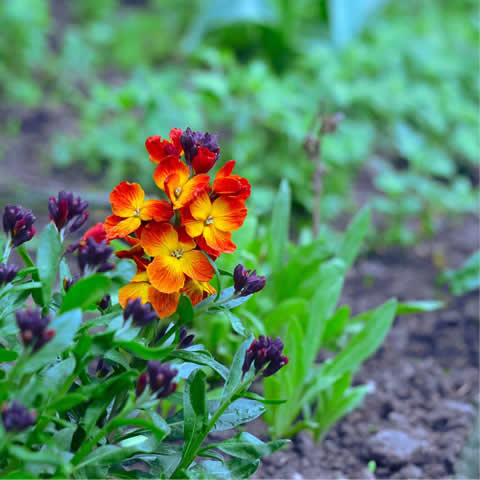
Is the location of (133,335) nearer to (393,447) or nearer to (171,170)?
(171,170)

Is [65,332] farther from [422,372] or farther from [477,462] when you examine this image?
[422,372]

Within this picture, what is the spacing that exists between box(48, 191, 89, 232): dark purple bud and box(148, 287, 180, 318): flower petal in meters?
0.17

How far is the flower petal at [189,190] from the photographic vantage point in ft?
3.36

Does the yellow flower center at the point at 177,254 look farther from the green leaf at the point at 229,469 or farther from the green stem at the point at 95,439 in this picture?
the green leaf at the point at 229,469

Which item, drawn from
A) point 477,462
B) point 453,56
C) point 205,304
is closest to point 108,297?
point 205,304

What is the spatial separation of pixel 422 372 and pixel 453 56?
2719 millimetres

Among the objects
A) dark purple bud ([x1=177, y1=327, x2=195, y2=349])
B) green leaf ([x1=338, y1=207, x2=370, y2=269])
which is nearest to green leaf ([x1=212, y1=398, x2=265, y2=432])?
dark purple bud ([x1=177, y1=327, x2=195, y2=349])

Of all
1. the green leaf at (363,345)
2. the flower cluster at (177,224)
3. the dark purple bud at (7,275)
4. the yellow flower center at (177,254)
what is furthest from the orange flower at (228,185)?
the green leaf at (363,345)

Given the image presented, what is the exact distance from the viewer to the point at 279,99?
3.06 metres

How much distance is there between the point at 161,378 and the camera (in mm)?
925

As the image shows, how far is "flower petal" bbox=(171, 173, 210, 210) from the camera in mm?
1025

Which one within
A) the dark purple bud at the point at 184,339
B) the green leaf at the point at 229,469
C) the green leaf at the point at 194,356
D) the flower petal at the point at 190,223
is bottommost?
the green leaf at the point at 229,469

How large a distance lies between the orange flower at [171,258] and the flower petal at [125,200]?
0.04 m

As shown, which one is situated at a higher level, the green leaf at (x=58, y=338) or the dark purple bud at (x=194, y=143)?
the dark purple bud at (x=194, y=143)
